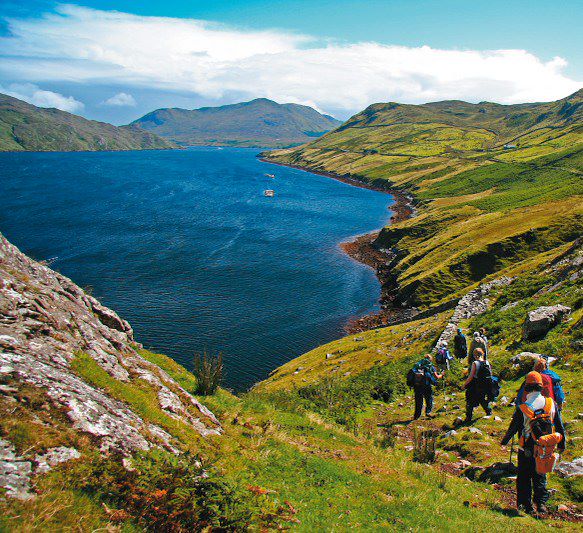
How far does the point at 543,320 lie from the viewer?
23.9 metres

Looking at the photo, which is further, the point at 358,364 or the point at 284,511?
the point at 358,364

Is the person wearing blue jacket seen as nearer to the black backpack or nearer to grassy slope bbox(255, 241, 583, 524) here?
grassy slope bbox(255, 241, 583, 524)

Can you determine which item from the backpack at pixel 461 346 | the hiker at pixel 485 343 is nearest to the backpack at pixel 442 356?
the hiker at pixel 485 343

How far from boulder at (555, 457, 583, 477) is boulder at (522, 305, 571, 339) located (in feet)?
44.2

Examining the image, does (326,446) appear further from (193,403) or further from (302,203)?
(302,203)

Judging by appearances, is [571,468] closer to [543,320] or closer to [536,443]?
[536,443]

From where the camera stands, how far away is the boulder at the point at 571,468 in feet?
38.7

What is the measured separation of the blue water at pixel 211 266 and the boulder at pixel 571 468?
135 ft

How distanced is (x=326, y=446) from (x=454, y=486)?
512cm

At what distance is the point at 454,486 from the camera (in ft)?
40.7

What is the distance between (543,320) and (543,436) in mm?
16081

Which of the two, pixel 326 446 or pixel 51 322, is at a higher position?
pixel 51 322

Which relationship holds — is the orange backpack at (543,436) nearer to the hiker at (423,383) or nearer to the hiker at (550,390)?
→ the hiker at (550,390)

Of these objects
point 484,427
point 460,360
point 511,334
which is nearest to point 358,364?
point 460,360
